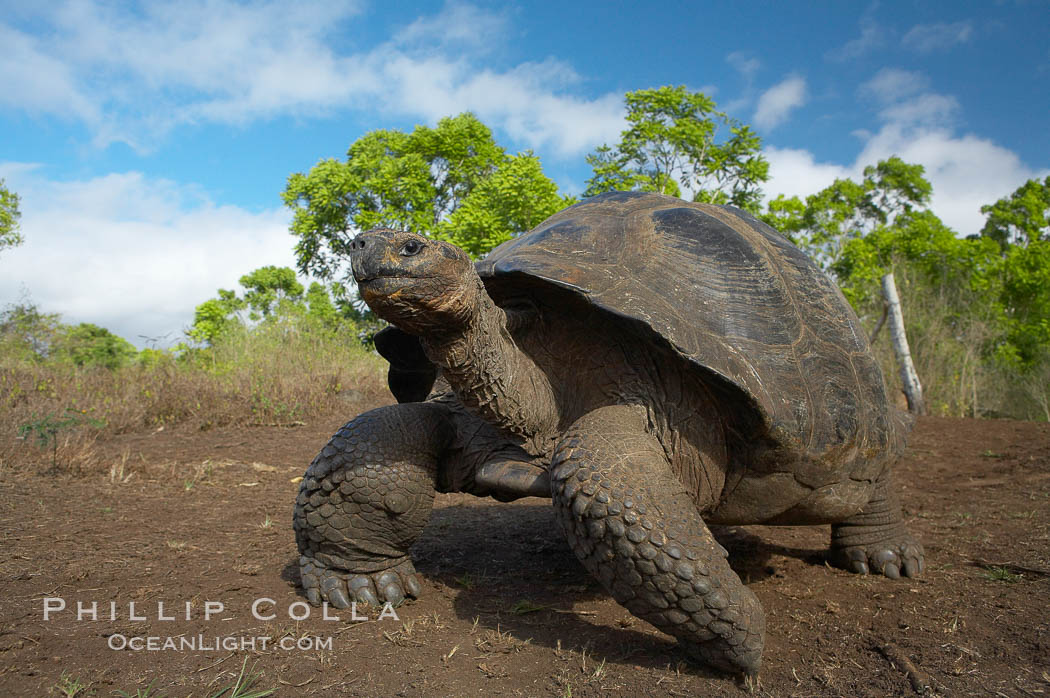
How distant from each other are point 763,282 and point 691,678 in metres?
1.62

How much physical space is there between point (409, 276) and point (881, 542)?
3.23 meters

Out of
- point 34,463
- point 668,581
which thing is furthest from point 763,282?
point 34,463

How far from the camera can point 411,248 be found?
2.00 meters

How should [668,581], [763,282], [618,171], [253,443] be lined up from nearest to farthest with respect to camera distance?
[668,581] → [763,282] → [253,443] → [618,171]

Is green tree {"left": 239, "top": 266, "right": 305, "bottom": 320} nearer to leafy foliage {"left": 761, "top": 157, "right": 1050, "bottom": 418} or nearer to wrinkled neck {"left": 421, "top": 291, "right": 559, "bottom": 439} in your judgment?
leafy foliage {"left": 761, "top": 157, "right": 1050, "bottom": 418}

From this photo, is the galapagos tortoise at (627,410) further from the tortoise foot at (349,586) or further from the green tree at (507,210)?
the green tree at (507,210)

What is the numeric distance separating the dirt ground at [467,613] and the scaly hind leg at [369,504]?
0.45ft

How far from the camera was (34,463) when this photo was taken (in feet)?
18.5

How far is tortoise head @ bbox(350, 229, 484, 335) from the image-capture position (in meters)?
1.96

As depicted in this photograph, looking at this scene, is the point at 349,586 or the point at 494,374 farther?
the point at 349,586

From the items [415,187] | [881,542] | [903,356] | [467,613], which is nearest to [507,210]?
[415,187]

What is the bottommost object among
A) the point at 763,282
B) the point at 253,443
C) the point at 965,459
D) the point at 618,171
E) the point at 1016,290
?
the point at 965,459

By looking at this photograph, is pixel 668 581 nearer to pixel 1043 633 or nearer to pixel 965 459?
pixel 1043 633

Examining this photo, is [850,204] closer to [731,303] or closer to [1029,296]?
[1029,296]
